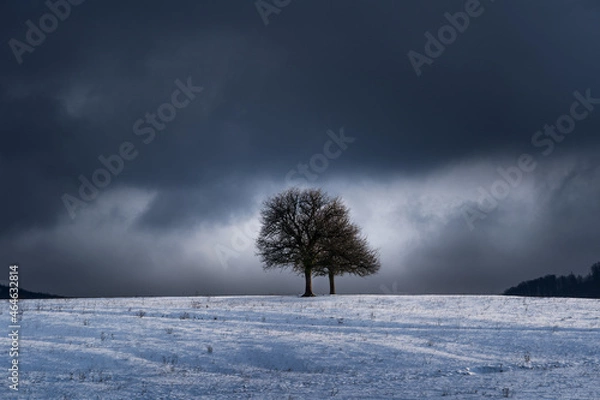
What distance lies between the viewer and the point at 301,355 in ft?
64.1

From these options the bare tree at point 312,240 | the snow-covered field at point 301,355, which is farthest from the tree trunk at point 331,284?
the snow-covered field at point 301,355

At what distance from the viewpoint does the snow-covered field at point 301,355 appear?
14.7 meters

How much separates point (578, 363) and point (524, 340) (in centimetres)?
392

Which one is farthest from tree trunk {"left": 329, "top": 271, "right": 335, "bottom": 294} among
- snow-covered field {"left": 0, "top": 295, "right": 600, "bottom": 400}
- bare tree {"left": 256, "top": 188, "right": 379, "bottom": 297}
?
snow-covered field {"left": 0, "top": 295, "right": 600, "bottom": 400}

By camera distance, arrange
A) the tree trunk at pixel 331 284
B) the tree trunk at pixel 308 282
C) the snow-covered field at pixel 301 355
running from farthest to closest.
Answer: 1. the tree trunk at pixel 331 284
2. the tree trunk at pixel 308 282
3. the snow-covered field at pixel 301 355

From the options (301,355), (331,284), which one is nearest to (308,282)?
(331,284)

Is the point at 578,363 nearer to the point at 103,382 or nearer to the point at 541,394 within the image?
the point at 541,394

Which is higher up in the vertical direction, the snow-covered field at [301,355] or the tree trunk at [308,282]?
the tree trunk at [308,282]

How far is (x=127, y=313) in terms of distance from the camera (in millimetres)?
29656

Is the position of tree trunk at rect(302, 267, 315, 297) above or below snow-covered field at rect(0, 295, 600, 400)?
above

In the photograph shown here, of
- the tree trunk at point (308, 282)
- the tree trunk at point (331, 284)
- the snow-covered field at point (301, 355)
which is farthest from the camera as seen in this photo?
the tree trunk at point (331, 284)

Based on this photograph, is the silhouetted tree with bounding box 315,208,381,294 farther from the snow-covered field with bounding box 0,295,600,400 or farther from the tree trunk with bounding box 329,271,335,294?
the snow-covered field with bounding box 0,295,600,400

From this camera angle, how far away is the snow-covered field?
1474 centimetres

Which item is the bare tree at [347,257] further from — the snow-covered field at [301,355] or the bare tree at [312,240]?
the snow-covered field at [301,355]
